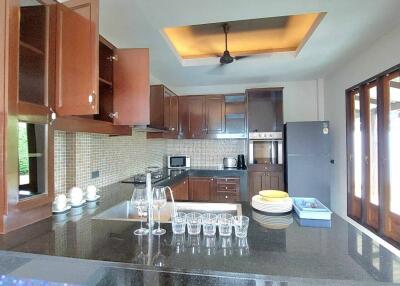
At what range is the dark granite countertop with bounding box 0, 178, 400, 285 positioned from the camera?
28.7 inches

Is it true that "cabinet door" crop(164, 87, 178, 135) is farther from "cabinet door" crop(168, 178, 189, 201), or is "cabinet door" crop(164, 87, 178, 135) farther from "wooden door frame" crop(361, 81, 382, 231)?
"wooden door frame" crop(361, 81, 382, 231)

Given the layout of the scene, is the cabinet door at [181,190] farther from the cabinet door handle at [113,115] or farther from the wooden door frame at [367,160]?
the wooden door frame at [367,160]

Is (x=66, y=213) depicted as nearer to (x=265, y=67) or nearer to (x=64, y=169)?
(x=64, y=169)

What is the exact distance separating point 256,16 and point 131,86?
1248 mm

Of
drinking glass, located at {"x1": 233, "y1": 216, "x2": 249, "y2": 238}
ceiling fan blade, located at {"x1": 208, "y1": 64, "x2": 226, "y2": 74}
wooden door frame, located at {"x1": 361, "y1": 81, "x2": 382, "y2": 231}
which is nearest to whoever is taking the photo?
drinking glass, located at {"x1": 233, "y1": 216, "x2": 249, "y2": 238}

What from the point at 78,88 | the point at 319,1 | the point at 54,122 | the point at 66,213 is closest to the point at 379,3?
the point at 319,1

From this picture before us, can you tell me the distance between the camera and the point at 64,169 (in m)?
1.88

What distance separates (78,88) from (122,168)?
5.36 ft

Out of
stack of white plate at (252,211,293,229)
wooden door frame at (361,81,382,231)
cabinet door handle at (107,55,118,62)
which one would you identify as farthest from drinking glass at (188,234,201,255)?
wooden door frame at (361,81,382,231)

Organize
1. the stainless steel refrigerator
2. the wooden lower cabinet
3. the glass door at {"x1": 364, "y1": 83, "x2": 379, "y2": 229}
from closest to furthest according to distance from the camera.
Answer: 1. the glass door at {"x1": 364, "y1": 83, "x2": 379, "y2": 229}
2. the stainless steel refrigerator
3. the wooden lower cabinet

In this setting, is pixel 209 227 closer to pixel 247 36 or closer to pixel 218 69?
pixel 247 36

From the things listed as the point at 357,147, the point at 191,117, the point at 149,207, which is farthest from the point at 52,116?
the point at 357,147

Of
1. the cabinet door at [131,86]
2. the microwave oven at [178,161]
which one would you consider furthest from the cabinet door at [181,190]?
the cabinet door at [131,86]

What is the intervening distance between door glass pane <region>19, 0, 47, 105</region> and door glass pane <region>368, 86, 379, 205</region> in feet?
10.8
